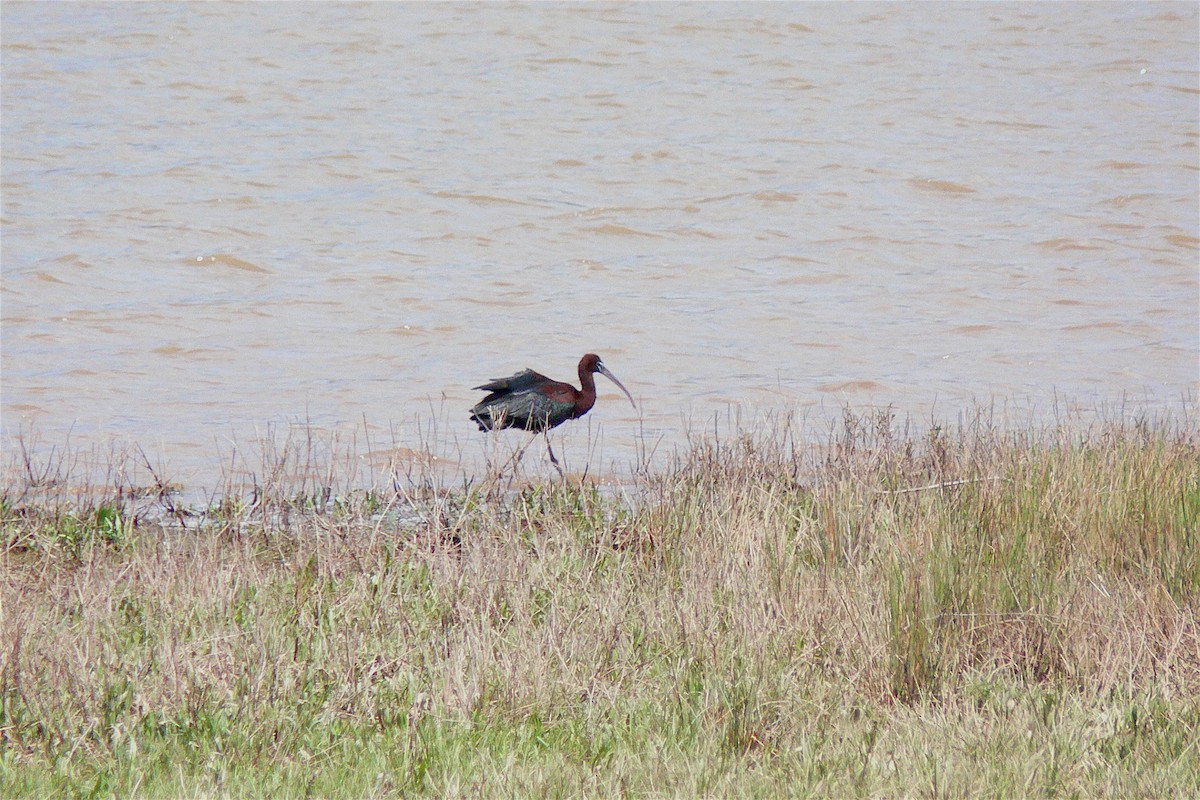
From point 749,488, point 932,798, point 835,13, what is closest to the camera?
point 932,798

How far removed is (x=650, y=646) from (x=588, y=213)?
16021 millimetres

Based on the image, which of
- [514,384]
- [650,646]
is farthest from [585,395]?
[650,646]

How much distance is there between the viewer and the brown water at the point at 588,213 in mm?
12781

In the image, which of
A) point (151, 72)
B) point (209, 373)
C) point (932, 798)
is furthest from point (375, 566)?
point (151, 72)

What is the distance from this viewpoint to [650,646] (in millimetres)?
5160

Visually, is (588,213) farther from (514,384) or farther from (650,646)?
(650,646)

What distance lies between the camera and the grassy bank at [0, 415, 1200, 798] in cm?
416

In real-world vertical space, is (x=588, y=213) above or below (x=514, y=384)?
above

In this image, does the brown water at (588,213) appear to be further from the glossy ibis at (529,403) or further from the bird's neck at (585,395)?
the glossy ibis at (529,403)

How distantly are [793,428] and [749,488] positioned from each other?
3.49 ft

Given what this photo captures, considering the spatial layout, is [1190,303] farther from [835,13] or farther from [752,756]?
[835,13]

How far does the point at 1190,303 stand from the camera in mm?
16250

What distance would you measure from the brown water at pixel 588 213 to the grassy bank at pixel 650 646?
2.36 meters

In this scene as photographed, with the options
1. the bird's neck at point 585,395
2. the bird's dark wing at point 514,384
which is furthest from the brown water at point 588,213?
the bird's dark wing at point 514,384
